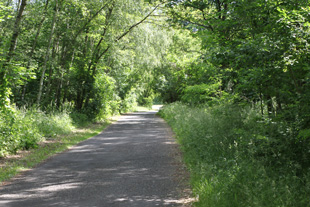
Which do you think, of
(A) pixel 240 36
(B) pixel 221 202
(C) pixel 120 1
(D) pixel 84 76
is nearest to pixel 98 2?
(C) pixel 120 1

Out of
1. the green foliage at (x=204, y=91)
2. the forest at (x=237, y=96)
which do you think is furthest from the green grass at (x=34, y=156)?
the green foliage at (x=204, y=91)

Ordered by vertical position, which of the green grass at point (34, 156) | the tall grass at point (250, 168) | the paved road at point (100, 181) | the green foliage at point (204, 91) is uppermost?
the green foliage at point (204, 91)

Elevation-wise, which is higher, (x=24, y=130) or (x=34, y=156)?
(x=24, y=130)

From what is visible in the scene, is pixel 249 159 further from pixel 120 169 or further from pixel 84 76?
pixel 84 76

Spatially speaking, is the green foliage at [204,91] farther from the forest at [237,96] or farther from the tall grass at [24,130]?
the tall grass at [24,130]

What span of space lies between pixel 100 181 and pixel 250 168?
346cm

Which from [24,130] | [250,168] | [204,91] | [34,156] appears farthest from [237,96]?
[204,91]

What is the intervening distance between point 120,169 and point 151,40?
53.8ft

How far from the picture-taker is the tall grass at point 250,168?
4.64 metres

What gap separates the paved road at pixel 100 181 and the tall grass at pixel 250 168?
75cm

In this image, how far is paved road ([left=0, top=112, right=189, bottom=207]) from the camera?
223 inches

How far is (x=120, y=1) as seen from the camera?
59.9 feet

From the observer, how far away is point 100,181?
6977mm

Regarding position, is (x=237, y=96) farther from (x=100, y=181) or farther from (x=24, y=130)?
(x=24, y=130)
